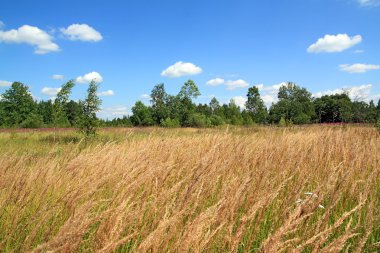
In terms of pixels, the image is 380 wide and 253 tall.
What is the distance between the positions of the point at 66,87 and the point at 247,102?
58.8m

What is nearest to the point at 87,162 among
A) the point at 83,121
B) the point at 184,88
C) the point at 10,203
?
the point at 10,203

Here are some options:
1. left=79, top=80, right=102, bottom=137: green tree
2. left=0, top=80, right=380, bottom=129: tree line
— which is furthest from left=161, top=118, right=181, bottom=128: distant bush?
left=79, top=80, right=102, bottom=137: green tree

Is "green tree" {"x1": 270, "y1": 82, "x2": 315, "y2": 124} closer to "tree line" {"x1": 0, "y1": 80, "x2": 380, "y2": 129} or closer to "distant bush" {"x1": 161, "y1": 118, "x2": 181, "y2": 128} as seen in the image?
"tree line" {"x1": 0, "y1": 80, "x2": 380, "y2": 129}

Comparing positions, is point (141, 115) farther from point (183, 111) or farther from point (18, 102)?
point (18, 102)

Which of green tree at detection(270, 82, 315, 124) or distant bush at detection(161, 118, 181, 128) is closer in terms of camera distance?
distant bush at detection(161, 118, 181, 128)

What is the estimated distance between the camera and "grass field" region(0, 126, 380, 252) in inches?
54.3

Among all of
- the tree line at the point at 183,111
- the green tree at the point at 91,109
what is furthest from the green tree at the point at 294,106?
the green tree at the point at 91,109

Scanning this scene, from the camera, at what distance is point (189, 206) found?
2518 millimetres

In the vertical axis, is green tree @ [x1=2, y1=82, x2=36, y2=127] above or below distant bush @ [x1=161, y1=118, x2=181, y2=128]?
above

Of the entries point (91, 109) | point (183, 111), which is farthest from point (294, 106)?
point (91, 109)

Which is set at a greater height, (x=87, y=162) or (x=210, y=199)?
(x=87, y=162)

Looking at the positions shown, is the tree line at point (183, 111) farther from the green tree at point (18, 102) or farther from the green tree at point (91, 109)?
the green tree at point (91, 109)

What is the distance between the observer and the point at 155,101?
7556 cm

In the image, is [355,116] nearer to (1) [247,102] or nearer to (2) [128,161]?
(2) [128,161]
